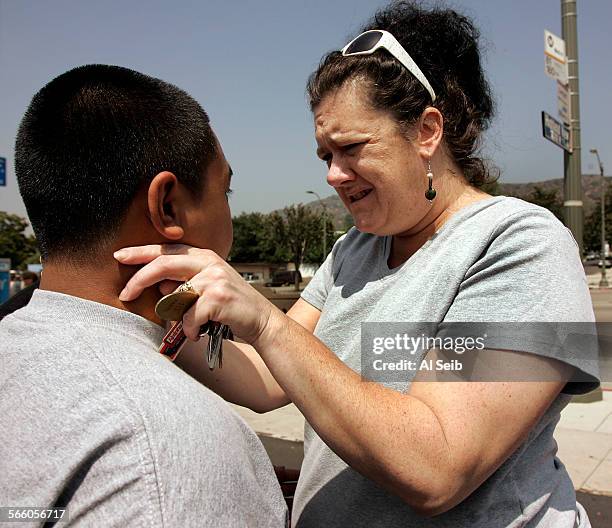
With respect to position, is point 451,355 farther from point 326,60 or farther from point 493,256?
point 326,60

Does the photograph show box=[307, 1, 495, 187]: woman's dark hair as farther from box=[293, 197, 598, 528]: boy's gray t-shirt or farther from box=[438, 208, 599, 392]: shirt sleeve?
box=[438, 208, 599, 392]: shirt sleeve

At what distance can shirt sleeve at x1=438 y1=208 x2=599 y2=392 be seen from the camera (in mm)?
1521

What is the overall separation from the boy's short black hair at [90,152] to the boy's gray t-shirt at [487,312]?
788mm

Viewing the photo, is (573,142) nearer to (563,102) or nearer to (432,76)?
(563,102)

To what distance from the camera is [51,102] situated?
53.5 inches

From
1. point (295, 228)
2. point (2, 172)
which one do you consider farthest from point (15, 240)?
point (2, 172)

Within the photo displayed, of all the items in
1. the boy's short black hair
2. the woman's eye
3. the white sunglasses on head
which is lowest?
the woman's eye

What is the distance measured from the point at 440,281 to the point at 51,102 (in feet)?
3.63

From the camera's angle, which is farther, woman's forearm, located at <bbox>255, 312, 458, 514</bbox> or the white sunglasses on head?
the white sunglasses on head

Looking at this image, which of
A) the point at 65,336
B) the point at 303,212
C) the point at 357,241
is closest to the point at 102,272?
the point at 65,336

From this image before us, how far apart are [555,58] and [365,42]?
18.5 feet

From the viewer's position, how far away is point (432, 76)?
202cm

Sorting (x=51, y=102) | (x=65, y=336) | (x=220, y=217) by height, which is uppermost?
(x=51, y=102)

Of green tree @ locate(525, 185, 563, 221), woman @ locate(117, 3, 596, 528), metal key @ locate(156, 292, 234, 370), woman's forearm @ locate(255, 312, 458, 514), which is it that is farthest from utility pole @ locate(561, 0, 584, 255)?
green tree @ locate(525, 185, 563, 221)
